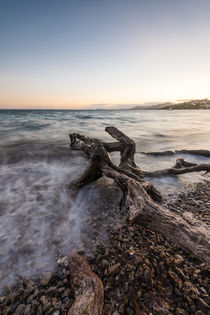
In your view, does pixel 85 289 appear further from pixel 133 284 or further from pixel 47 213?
pixel 47 213

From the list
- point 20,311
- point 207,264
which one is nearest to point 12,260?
point 20,311

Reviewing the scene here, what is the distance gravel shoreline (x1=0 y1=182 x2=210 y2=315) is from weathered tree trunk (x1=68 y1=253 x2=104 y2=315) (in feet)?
0.26

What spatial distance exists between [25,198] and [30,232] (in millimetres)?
1228

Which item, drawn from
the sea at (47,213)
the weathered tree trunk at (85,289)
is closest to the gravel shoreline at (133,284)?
the weathered tree trunk at (85,289)

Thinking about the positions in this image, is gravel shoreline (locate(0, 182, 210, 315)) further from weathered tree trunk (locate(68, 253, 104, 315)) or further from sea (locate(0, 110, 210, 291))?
sea (locate(0, 110, 210, 291))

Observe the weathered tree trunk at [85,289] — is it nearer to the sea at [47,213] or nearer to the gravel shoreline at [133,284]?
the gravel shoreline at [133,284]

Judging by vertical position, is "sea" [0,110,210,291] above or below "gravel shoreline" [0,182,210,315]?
below

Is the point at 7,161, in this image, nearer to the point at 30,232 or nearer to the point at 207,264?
the point at 30,232

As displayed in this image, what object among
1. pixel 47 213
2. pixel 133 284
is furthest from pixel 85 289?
pixel 47 213

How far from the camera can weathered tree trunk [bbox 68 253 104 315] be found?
143 centimetres

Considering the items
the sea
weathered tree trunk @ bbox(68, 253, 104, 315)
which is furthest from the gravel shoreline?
the sea

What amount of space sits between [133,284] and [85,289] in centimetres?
50

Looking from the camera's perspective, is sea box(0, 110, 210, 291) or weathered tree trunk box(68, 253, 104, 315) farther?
sea box(0, 110, 210, 291)

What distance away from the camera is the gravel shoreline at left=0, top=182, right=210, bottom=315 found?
151cm
